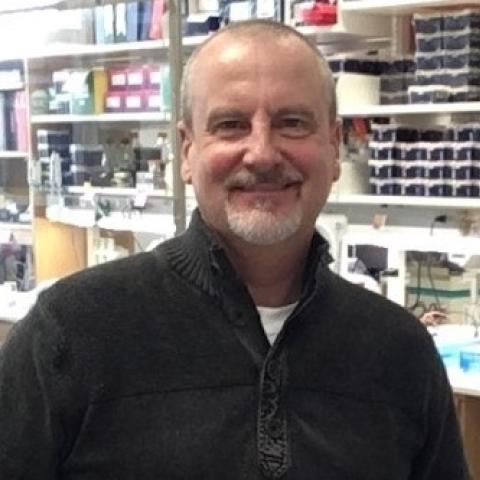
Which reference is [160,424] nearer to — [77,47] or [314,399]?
[314,399]

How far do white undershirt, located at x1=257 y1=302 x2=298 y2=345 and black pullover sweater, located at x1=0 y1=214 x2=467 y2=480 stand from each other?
2 cm

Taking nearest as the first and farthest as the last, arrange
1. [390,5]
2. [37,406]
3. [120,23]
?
[37,406]
[390,5]
[120,23]

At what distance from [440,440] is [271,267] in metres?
0.33

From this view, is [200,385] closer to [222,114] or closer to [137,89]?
[222,114]

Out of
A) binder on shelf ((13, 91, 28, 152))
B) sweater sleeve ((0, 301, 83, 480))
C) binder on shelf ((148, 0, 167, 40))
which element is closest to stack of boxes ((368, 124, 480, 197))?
binder on shelf ((148, 0, 167, 40))

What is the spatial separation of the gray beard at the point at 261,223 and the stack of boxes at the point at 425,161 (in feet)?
7.56

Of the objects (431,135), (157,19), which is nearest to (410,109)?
(431,135)

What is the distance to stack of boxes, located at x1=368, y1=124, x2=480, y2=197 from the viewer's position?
140 inches

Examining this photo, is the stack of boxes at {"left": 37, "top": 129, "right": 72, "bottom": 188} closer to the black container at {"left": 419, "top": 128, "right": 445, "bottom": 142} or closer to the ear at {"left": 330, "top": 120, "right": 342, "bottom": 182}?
the black container at {"left": 419, "top": 128, "right": 445, "bottom": 142}

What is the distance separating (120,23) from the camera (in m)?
4.42

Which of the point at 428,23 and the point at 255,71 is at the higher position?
the point at 428,23

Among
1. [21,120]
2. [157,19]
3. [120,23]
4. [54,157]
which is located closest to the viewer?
[157,19]

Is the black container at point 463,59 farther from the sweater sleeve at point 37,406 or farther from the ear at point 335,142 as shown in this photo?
the sweater sleeve at point 37,406

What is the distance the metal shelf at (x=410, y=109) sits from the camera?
3516 mm
